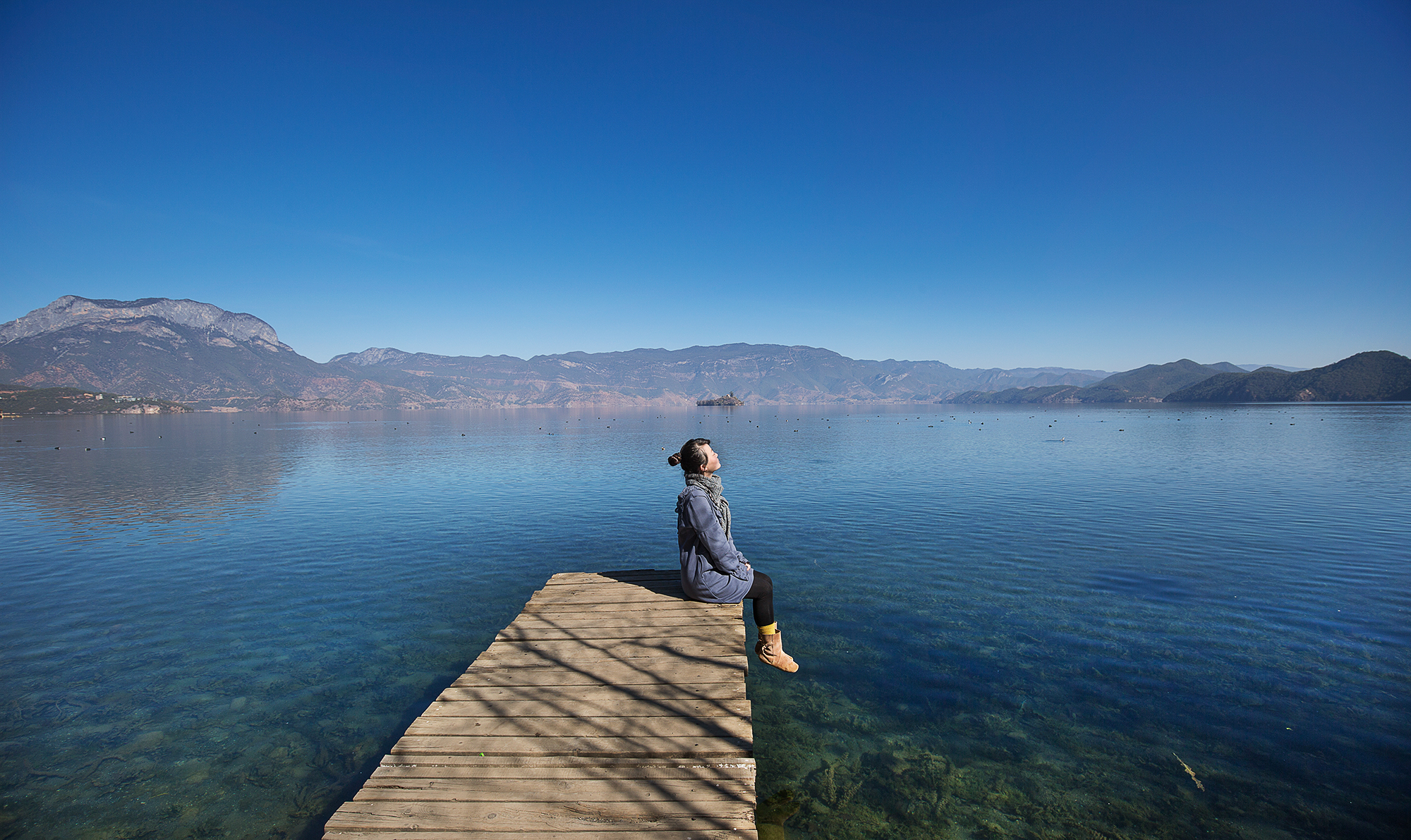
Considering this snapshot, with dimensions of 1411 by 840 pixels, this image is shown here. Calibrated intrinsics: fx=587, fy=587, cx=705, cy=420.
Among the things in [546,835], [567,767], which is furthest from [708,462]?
[546,835]

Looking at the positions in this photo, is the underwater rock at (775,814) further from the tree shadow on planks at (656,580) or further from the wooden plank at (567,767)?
the tree shadow on planks at (656,580)

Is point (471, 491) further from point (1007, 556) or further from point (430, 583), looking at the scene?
point (1007, 556)

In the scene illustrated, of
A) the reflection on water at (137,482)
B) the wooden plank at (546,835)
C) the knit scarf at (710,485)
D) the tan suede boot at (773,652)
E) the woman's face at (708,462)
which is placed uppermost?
the woman's face at (708,462)

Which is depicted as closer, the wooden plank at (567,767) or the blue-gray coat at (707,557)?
the wooden plank at (567,767)

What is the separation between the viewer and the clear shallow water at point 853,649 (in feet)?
26.3

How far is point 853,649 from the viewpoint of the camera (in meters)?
12.5

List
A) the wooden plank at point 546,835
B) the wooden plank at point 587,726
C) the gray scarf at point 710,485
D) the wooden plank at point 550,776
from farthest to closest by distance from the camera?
the gray scarf at point 710,485 < the wooden plank at point 587,726 < the wooden plank at point 550,776 < the wooden plank at point 546,835

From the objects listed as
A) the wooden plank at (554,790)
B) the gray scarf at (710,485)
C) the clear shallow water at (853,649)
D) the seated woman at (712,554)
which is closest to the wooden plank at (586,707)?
the wooden plank at (554,790)

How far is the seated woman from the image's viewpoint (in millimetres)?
9320

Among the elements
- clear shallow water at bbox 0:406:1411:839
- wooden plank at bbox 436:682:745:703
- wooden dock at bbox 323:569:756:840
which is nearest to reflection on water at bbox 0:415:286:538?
clear shallow water at bbox 0:406:1411:839

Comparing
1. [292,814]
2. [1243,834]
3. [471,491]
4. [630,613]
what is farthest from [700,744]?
[471,491]

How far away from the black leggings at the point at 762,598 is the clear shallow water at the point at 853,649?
4.80 feet

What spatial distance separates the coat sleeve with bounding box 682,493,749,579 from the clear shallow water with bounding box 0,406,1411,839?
273 cm

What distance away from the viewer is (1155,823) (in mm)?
7383
